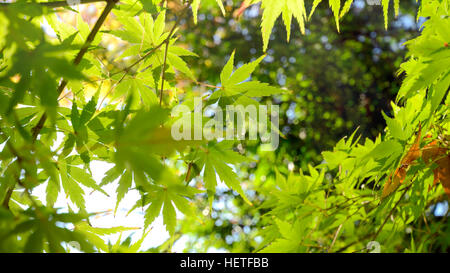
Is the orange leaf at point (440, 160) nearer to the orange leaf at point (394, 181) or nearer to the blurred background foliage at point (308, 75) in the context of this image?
the orange leaf at point (394, 181)

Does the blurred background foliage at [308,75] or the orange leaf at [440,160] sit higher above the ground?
the blurred background foliage at [308,75]

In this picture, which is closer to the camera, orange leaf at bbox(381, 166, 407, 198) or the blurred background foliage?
orange leaf at bbox(381, 166, 407, 198)

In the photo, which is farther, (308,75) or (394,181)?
(308,75)

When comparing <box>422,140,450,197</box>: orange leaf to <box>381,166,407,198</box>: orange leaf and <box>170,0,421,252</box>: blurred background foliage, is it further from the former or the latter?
<box>170,0,421,252</box>: blurred background foliage

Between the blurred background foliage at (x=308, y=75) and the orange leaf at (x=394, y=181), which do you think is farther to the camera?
the blurred background foliage at (x=308, y=75)

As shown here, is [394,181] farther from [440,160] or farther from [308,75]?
[308,75]

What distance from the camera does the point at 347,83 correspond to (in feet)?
10.2

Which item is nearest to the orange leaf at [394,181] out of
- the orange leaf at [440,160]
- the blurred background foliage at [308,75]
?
the orange leaf at [440,160]

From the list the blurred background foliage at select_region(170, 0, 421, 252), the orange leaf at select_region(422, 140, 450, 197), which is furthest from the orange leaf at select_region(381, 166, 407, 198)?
the blurred background foliage at select_region(170, 0, 421, 252)

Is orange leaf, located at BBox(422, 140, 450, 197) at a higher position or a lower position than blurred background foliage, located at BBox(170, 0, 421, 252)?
lower

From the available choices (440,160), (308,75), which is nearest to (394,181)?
(440,160)

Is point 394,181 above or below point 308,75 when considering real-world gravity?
below

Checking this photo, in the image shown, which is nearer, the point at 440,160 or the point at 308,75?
the point at 440,160
